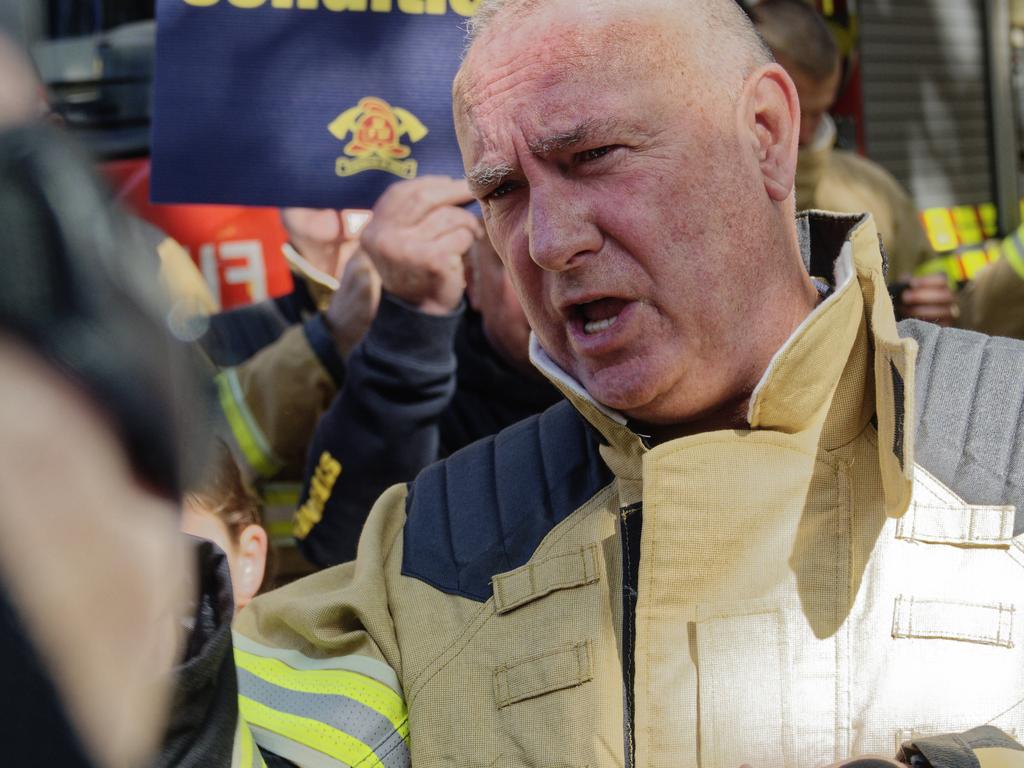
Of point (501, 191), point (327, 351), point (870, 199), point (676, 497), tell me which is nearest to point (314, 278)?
point (327, 351)

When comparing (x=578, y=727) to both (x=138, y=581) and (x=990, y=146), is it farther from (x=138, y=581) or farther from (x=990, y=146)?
(x=990, y=146)

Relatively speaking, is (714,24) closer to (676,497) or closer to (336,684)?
(676,497)

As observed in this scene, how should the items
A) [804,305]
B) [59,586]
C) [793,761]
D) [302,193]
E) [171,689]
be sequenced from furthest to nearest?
[302,193]
[804,305]
[793,761]
[171,689]
[59,586]

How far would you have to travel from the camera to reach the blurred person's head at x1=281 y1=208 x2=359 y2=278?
3.19 meters

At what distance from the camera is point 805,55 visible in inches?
150

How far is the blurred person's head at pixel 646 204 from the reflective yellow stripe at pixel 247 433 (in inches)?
44.3

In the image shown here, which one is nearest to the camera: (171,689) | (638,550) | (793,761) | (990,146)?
(171,689)

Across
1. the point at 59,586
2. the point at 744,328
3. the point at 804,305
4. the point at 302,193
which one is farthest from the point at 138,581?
the point at 302,193

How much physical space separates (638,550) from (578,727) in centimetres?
25

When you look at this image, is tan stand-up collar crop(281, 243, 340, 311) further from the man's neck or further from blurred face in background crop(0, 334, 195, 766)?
blurred face in background crop(0, 334, 195, 766)

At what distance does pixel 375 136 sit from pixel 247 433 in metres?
0.74

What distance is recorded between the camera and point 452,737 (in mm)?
1732

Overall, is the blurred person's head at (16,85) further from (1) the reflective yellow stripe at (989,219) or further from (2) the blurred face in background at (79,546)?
(1) the reflective yellow stripe at (989,219)

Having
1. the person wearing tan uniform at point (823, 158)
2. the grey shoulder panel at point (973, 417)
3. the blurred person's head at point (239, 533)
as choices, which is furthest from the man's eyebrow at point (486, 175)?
the person wearing tan uniform at point (823, 158)
